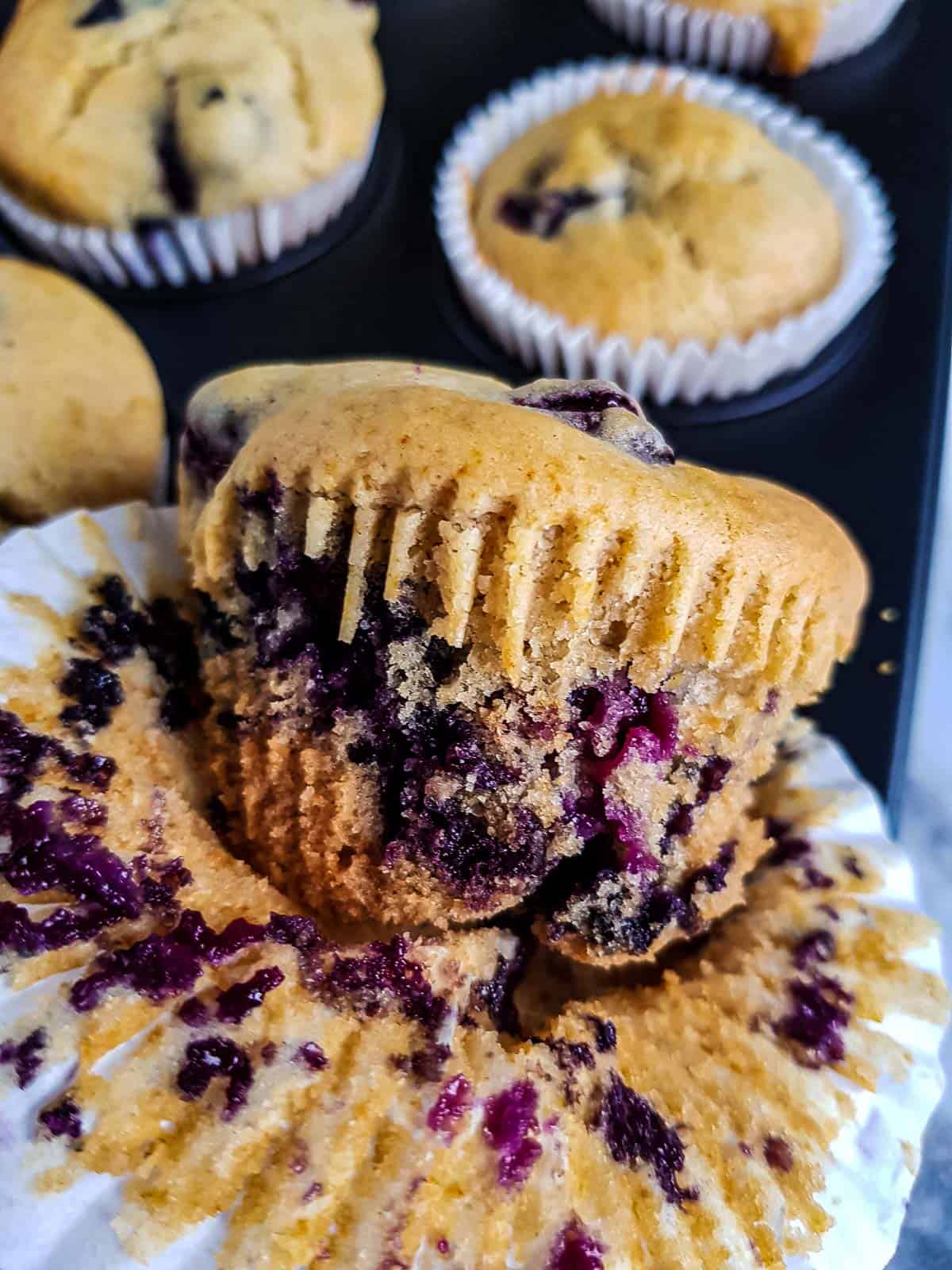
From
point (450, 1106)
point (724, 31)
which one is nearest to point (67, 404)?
point (450, 1106)

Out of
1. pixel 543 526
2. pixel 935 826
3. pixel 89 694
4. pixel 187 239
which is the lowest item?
pixel 935 826

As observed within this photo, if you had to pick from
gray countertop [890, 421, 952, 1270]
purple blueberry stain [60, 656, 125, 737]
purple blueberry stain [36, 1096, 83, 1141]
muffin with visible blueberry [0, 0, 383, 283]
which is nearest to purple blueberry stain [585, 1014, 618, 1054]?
purple blueberry stain [36, 1096, 83, 1141]

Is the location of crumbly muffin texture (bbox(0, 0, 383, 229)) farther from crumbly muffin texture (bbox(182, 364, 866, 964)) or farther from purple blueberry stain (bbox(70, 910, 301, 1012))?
purple blueberry stain (bbox(70, 910, 301, 1012))

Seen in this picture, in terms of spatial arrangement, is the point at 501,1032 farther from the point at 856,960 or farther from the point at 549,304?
the point at 549,304

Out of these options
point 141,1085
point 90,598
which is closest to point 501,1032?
point 141,1085

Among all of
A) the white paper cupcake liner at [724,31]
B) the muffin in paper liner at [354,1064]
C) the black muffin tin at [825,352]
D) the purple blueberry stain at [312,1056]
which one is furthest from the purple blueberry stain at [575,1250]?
the white paper cupcake liner at [724,31]

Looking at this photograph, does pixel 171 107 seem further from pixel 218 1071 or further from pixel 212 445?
pixel 218 1071

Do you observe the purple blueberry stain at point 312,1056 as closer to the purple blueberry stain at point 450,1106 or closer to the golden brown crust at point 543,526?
the purple blueberry stain at point 450,1106
